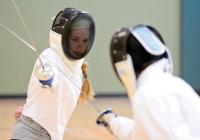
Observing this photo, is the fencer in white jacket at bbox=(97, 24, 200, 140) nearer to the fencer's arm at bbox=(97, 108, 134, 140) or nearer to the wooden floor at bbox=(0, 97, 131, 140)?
the fencer's arm at bbox=(97, 108, 134, 140)

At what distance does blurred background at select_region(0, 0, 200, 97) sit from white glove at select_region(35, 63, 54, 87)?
9.68 ft

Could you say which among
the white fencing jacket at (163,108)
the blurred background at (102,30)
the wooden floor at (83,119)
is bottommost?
the wooden floor at (83,119)

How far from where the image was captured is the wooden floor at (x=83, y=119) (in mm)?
3324

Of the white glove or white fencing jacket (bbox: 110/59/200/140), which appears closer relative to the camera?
white fencing jacket (bbox: 110/59/200/140)

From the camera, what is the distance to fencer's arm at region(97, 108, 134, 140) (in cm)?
127

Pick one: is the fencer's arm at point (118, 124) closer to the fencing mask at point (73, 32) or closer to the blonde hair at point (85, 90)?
the fencing mask at point (73, 32)

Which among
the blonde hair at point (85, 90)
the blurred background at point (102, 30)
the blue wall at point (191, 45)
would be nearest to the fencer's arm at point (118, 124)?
the blonde hair at point (85, 90)

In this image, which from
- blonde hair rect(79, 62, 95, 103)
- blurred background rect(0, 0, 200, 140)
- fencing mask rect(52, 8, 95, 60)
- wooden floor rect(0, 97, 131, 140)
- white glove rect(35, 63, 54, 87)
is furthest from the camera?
blurred background rect(0, 0, 200, 140)

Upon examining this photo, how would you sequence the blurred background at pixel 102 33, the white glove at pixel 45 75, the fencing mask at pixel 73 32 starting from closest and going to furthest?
the white glove at pixel 45 75 < the fencing mask at pixel 73 32 < the blurred background at pixel 102 33

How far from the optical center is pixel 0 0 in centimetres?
464

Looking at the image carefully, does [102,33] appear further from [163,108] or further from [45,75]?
[163,108]

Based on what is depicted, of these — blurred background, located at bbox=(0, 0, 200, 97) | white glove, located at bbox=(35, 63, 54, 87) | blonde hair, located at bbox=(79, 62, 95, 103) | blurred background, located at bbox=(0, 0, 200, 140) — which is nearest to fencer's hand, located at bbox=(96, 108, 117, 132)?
white glove, located at bbox=(35, 63, 54, 87)

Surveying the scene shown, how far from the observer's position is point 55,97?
72.3 inches

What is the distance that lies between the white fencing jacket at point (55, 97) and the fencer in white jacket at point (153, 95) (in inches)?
23.6
